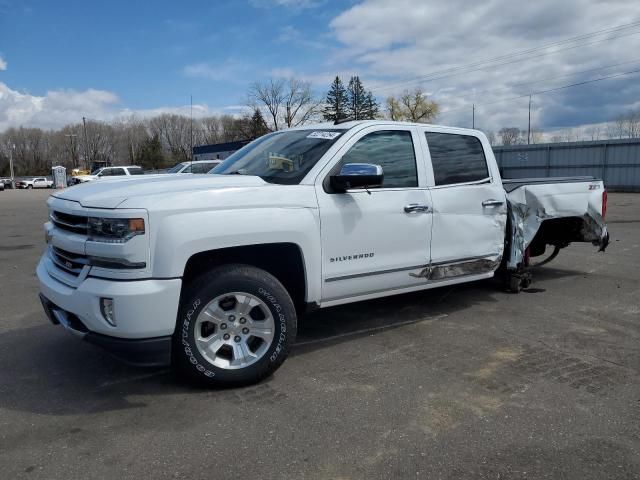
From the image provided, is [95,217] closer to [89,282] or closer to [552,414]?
[89,282]

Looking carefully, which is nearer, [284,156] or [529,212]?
[284,156]

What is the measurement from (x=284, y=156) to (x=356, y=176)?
81cm

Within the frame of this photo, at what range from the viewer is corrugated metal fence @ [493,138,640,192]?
101ft

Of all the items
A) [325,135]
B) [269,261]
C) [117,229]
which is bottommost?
[269,261]

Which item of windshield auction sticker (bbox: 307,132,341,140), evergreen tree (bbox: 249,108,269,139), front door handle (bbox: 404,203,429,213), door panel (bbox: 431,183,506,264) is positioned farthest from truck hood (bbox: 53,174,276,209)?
evergreen tree (bbox: 249,108,269,139)

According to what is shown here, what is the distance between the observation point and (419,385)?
148 inches

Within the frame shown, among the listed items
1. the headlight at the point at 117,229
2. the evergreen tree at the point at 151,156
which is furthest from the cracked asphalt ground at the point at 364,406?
the evergreen tree at the point at 151,156

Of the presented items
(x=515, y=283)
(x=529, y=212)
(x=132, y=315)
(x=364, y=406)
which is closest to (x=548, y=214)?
(x=529, y=212)

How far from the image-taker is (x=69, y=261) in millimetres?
3629

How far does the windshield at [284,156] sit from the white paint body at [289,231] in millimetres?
112

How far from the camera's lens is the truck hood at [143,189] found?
3324 mm

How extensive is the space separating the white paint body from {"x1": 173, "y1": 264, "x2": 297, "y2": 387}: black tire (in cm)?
15

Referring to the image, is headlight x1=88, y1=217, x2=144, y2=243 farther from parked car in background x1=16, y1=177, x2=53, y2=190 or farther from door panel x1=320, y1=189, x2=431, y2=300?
parked car in background x1=16, y1=177, x2=53, y2=190

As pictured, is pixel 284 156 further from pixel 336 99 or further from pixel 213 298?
pixel 336 99
